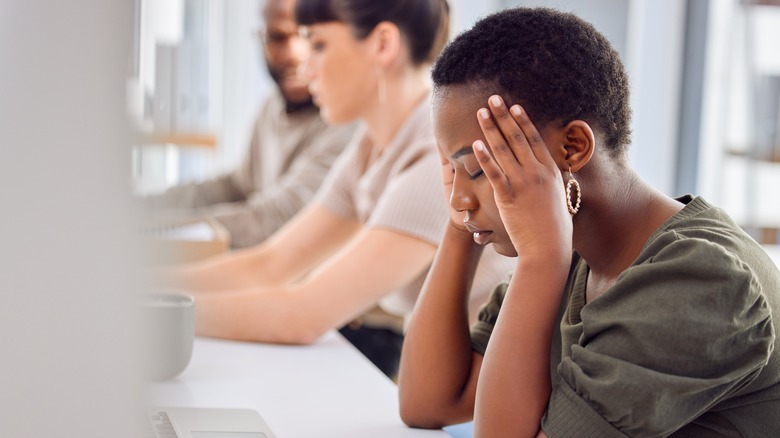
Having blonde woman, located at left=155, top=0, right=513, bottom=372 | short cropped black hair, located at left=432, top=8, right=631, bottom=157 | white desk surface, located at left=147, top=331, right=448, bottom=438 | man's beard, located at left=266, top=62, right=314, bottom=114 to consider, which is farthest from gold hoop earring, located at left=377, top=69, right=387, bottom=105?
man's beard, located at left=266, top=62, right=314, bottom=114

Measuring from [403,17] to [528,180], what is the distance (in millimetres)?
741

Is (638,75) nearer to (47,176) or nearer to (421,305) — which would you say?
(421,305)

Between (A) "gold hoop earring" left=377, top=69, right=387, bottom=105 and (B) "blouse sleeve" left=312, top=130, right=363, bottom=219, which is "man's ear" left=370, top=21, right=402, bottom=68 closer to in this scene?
(A) "gold hoop earring" left=377, top=69, right=387, bottom=105

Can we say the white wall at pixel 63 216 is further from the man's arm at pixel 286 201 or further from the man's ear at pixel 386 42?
the man's arm at pixel 286 201

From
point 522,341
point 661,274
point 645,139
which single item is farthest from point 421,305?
point 645,139

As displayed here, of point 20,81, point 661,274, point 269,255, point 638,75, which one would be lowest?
point 269,255

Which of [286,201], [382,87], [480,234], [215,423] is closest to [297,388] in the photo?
[215,423]

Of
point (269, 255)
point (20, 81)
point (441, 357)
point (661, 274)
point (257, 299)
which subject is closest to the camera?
point (20, 81)

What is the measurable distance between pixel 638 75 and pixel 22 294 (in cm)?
261

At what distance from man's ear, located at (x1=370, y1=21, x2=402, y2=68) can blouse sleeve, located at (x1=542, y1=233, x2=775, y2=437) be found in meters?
0.82

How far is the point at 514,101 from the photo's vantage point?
0.72 meters

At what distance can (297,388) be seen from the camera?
96cm

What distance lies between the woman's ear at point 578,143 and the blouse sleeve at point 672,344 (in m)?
0.11

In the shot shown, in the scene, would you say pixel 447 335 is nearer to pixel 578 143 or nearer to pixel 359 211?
pixel 578 143
